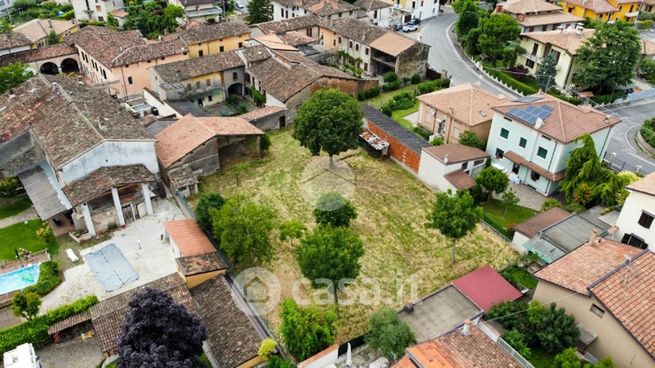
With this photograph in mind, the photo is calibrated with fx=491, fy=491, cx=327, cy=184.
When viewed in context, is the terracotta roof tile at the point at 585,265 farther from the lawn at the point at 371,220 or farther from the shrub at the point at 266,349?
the shrub at the point at 266,349

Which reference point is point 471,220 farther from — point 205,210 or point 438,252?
point 205,210

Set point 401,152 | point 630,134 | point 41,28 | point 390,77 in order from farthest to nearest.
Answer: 1. point 41,28
2. point 390,77
3. point 630,134
4. point 401,152

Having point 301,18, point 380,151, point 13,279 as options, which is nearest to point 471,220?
point 380,151

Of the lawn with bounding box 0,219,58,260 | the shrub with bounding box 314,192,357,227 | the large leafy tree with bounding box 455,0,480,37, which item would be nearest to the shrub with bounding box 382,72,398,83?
the large leafy tree with bounding box 455,0,480,37

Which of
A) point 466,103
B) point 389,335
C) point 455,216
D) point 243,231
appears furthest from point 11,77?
point 389,335

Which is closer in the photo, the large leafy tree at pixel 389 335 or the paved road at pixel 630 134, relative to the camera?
the large leafy tree at pixel 389 335

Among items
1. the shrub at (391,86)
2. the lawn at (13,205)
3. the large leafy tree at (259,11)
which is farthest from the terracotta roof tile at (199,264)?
the large leafy tree at (259,11)

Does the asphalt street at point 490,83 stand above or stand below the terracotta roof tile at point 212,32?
below

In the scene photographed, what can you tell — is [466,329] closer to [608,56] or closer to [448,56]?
[608,56]
